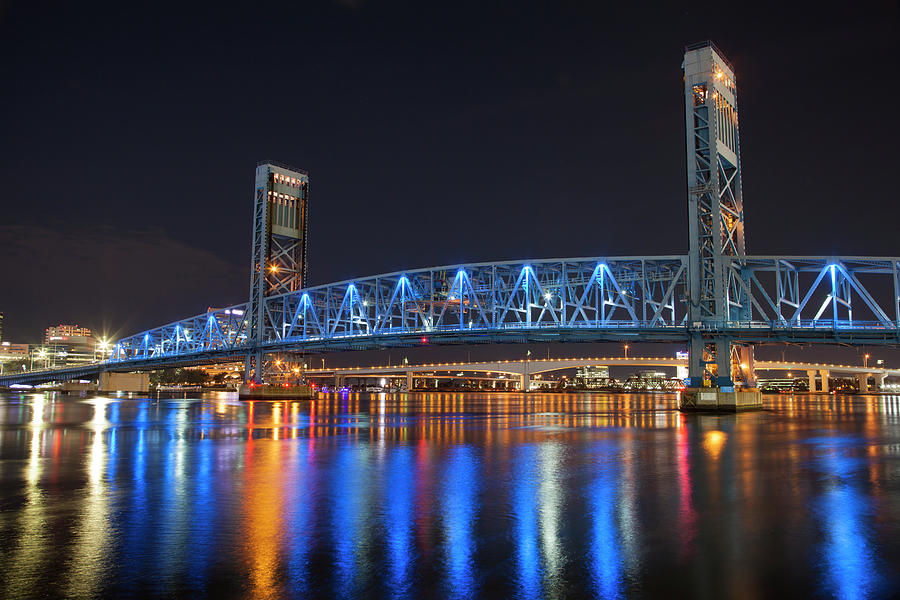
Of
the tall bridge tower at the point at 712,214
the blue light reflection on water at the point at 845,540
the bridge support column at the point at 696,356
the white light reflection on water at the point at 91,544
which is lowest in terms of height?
the blue light reflection on water at the point at 845,540

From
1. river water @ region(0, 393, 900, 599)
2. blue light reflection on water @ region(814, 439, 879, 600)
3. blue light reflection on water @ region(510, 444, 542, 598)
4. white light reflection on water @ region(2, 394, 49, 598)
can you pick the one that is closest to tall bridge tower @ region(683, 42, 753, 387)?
river water @ region(0, 393, 900, 599)

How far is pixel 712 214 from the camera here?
58750mm

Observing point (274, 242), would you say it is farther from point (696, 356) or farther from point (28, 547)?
point (28, 547)

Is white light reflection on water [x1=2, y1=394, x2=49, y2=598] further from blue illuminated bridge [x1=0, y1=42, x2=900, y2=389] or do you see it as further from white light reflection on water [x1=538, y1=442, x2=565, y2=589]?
blue illuminated bridge [x1=0, y1=42, x2=900, y2=389]

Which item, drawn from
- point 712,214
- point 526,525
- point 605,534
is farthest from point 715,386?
point 605,534

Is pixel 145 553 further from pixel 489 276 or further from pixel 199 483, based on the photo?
pixel 489 276

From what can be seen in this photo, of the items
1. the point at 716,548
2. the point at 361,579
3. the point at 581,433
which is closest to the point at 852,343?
the point at 581,433

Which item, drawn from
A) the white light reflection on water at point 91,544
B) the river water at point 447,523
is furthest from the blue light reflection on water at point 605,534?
the white light reflection on water at point 91,544

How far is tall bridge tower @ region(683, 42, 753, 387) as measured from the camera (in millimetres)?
57406

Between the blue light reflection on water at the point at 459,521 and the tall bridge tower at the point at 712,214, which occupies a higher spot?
the tall bridge tower at the point at 712,214

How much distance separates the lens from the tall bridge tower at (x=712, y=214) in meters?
57.4

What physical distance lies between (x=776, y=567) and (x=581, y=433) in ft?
80.2

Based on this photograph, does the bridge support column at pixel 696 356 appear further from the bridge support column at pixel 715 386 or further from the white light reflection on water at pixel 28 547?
the white light reflection on water at pixel 28 547

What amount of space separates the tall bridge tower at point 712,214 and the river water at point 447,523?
112ft
